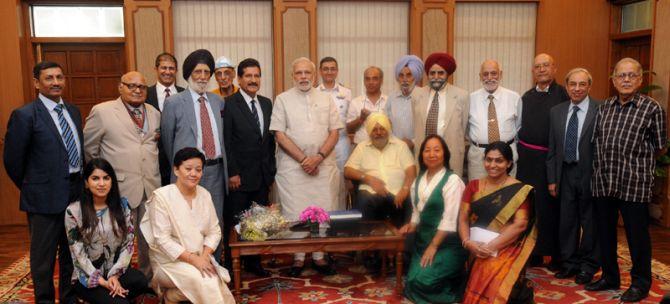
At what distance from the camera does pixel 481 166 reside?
431cm

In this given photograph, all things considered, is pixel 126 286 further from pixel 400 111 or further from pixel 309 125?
pixel 400 111

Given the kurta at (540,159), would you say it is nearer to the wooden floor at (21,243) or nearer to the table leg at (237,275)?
the wooden floor at (21,243)

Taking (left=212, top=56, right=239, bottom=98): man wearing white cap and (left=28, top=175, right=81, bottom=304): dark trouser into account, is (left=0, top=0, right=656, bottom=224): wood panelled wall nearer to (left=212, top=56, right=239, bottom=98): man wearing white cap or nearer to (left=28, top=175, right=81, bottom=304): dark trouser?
(left=212, top=56, right=239, bottom=98): man wearing white cap

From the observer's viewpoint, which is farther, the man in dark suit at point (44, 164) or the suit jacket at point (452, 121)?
the suit jacket at point (452, 121)

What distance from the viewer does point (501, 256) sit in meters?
3.39

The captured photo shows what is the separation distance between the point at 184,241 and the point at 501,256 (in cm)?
188

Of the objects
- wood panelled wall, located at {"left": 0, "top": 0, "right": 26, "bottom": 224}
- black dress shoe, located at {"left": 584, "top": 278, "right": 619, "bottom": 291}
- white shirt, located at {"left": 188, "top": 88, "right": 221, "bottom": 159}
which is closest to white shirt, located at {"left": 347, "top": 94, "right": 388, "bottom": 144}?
white shirt, located at {"left": 188, "top": 88, "right": 221, "bottom": 159}

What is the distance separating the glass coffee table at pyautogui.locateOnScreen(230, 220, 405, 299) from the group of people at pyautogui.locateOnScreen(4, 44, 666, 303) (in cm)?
16

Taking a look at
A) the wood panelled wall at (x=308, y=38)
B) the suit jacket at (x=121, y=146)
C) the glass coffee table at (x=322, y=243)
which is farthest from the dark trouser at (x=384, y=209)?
the wood panelled wall at (x=308, y=38)

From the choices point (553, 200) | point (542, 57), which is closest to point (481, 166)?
point (553, 200)

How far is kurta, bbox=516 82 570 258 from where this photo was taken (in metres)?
4.24

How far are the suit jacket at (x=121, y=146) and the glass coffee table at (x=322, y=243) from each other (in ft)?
2.27

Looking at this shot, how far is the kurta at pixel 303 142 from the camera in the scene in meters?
4.21

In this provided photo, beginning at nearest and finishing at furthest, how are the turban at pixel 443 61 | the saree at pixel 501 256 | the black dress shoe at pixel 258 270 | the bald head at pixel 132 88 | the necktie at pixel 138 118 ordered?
the saree at pixel 501 256, the bald head at pixel 132 88, the necktie at pixel 138 118, the black dress shoe at pixel 258 270, the turban at pixel 443 61
